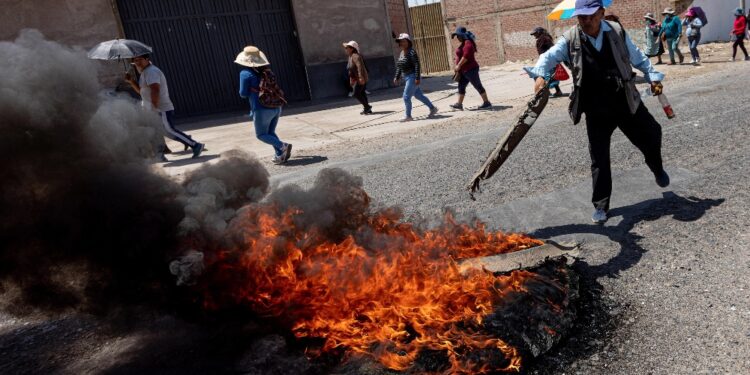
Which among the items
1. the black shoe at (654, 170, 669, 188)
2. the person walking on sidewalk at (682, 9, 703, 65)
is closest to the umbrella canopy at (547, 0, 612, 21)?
the black shoe at (654, 170, 669, 188)

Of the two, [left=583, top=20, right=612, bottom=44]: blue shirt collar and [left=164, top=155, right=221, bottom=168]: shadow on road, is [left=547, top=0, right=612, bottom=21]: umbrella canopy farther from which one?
[left=164, top=155, right=221, bottom=168]: shadow on road

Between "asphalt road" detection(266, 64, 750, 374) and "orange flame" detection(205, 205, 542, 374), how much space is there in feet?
1.67

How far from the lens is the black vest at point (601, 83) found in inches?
169

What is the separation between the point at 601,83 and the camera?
171 inches

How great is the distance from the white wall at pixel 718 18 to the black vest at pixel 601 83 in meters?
22.8

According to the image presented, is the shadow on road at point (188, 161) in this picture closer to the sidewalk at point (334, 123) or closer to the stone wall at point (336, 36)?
the sidewalk at point (334, 123)

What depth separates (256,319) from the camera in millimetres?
3293

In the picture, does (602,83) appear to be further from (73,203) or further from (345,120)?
(345,120)

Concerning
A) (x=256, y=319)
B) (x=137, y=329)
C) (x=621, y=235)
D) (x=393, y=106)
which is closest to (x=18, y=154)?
(x=137, y=329)

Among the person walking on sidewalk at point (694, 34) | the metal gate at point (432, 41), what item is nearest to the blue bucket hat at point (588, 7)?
the person walking on sidewalk at point (694, 34)

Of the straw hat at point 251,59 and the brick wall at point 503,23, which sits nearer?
the straw hat at point 251,59

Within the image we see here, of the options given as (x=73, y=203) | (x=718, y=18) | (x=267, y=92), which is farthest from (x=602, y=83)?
(x=718, y=18)

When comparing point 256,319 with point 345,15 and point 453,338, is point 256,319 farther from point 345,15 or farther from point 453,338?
point 345,15

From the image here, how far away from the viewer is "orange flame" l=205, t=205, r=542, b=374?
2885 millimetres
